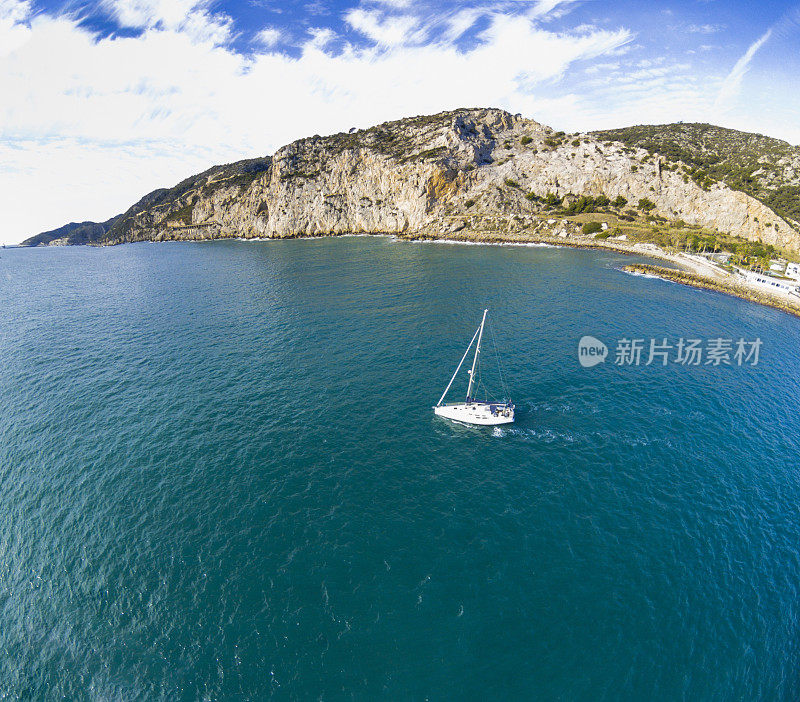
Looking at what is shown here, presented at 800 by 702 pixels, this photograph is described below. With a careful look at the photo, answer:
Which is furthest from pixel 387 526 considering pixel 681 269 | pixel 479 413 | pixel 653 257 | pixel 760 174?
pixel 760 174

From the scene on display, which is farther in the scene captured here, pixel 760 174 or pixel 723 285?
pixel 760 174

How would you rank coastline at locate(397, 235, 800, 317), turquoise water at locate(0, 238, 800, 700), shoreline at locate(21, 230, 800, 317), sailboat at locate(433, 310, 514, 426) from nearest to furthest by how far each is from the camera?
turquoise water at locate(0, 238, 800, 700) < sailboat at locate(433, 310, 514, 426) < coastline at locate(397, 235, 800, 317) < shoreline at locate(21, 230, 800, 317)

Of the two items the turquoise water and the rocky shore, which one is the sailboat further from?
the rocky shore

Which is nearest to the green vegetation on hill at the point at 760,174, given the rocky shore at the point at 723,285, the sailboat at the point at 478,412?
the rocky shore at the point at 723,285

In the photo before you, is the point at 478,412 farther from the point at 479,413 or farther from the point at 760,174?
the point at 760,174

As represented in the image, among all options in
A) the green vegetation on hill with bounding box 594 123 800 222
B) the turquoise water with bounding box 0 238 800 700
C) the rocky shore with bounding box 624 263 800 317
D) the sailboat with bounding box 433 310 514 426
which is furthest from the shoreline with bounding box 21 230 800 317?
the sailboat with bounding box 433 310 514 426

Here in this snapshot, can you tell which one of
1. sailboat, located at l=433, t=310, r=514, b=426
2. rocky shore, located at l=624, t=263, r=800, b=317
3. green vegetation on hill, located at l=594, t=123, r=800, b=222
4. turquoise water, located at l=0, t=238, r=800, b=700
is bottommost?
turquoise water, located at l=0, t=238, r=800, b=700

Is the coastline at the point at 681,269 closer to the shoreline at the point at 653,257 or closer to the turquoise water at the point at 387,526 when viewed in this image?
the shoreline at the point at 653,257

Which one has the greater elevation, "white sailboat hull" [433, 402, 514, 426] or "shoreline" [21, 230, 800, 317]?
"shoreline" [21, 230, 800, 317]
